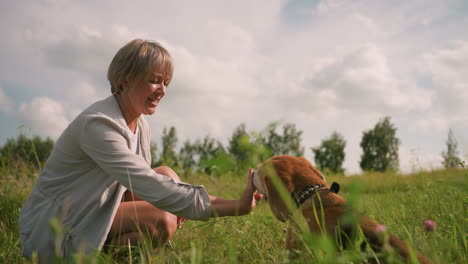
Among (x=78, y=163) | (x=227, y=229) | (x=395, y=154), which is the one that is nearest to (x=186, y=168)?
(x=227, y=229)

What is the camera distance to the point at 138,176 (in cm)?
251

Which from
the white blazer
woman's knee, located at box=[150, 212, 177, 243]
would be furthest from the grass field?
the white blazer

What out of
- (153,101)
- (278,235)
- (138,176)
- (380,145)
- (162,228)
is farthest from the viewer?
(380,145)

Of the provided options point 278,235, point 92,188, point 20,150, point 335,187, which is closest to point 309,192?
point 335,187

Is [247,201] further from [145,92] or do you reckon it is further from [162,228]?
[145,92]

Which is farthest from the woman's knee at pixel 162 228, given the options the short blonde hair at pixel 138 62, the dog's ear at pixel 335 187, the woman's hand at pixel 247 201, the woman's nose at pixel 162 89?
the dog's ear at pixel 335 187

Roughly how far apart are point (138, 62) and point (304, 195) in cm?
176

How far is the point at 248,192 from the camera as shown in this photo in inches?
109

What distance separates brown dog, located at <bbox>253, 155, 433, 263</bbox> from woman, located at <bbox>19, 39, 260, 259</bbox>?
8.1 inches

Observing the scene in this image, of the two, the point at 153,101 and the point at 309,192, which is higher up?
the point at 153,101

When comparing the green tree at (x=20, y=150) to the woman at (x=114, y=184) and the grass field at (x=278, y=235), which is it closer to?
the grass field at (x=278, y=235)

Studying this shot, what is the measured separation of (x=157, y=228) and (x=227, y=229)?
2.91 feet

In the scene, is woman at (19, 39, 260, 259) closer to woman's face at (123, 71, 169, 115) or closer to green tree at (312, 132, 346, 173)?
woman's face at (123, 71, 169, 115)

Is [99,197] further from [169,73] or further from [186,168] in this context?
[186,168]
